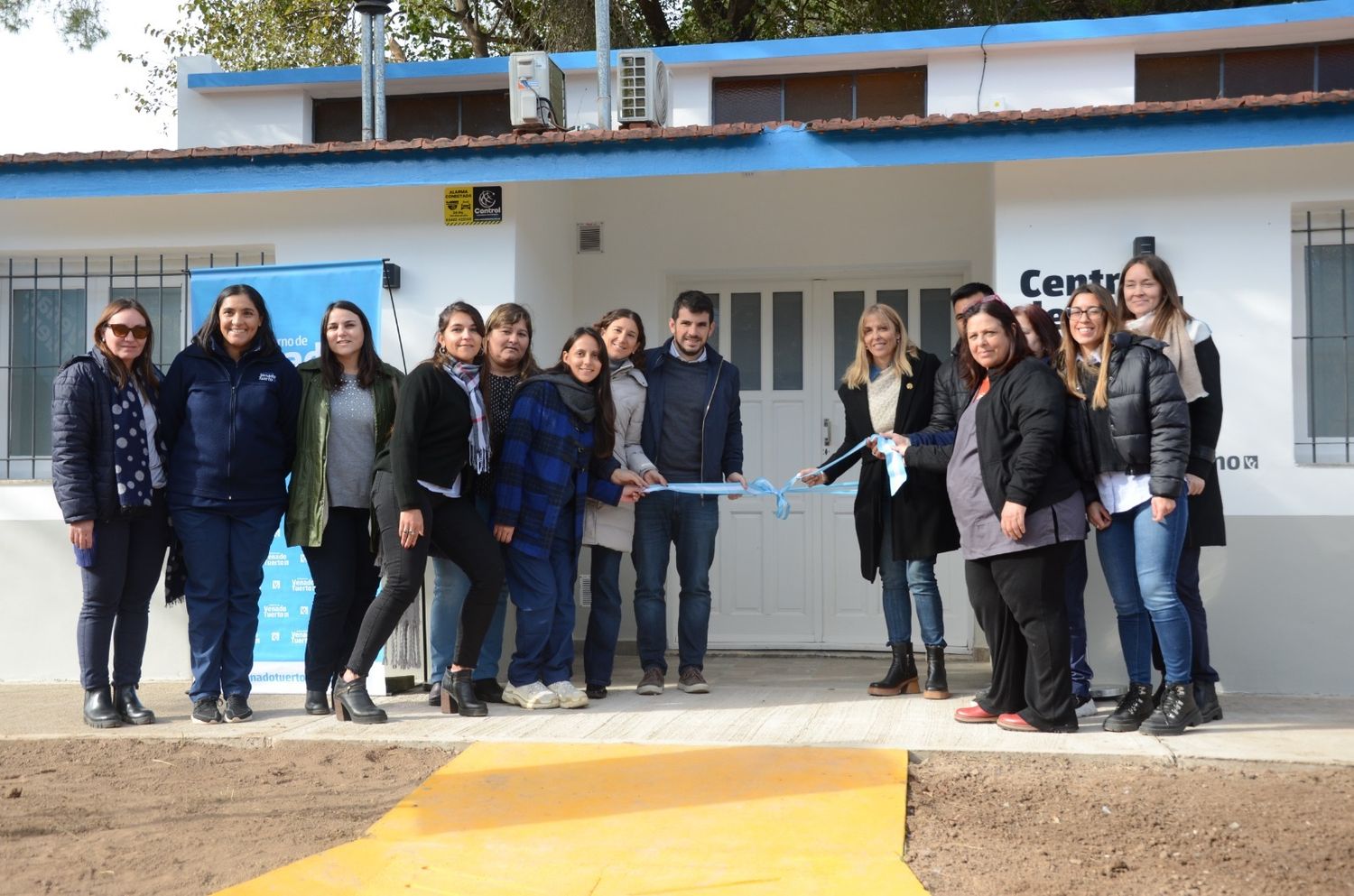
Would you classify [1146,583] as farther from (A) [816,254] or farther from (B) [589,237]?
(B) [589,237]

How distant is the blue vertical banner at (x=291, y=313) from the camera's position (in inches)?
260

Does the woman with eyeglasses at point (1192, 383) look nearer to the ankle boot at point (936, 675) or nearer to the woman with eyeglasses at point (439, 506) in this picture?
the ankle boot at point (936, 675)

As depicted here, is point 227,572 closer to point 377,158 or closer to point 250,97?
point 377,158

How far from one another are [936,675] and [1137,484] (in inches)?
54.8

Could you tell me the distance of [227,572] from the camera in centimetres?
573

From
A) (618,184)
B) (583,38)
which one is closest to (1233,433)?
(618,184)

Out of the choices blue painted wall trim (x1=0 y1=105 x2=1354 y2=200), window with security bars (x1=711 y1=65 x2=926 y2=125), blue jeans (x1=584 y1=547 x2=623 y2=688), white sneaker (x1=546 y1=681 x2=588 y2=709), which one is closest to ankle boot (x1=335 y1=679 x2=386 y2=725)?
white sneaker (x1=546 y1=681 x2=588 y2=709)

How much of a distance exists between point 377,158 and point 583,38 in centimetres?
861

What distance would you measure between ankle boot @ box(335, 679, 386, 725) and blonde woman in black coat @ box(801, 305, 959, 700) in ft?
7.38

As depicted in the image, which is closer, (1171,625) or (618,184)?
(1171,625)

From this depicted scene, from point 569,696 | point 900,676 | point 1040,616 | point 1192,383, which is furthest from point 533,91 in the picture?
point 1040,616

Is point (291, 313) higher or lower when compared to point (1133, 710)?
higher

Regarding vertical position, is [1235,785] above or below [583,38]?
→ below

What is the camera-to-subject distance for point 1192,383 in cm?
523
